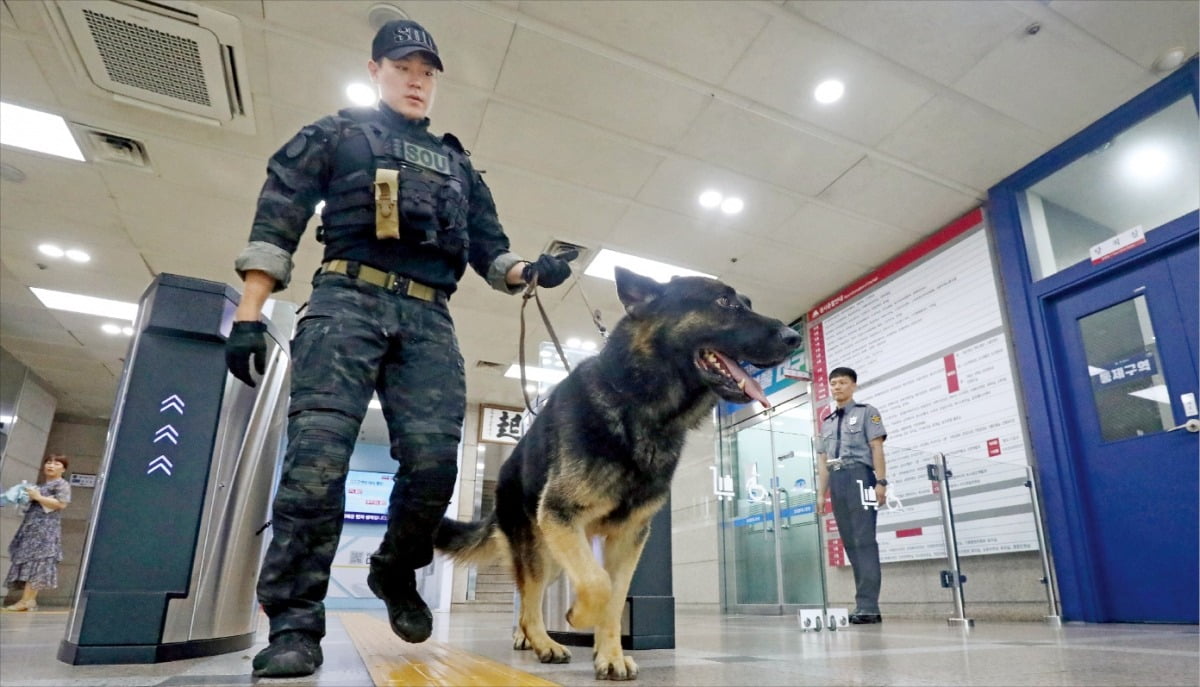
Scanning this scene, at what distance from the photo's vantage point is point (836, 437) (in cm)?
476

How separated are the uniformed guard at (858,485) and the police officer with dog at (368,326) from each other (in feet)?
11.5

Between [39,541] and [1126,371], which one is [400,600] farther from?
[39,541]

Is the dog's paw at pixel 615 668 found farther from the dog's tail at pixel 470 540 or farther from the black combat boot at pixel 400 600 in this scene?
the dog's tail at pixel 470 540

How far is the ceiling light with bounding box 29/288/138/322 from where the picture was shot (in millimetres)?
7500

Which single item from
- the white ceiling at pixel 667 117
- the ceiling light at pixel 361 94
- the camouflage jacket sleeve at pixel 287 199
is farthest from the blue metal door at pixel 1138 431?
the ceiling light at pixel 361 94

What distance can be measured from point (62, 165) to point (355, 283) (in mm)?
5207

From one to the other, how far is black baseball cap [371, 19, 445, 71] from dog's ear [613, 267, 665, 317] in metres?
0.85

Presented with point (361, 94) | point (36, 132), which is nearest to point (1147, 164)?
point (361, 94)

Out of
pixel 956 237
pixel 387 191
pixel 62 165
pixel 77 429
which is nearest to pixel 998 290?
pixel 956 237

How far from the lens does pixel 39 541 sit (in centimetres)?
719

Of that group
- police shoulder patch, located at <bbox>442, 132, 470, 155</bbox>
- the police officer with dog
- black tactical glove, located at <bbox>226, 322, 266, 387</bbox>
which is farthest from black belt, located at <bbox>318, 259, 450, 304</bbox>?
police shoulder patch, located at <bbox>442, 132, 470, 155</bbox>

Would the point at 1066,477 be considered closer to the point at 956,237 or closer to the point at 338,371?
the point at 956,237

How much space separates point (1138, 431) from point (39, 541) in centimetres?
1068

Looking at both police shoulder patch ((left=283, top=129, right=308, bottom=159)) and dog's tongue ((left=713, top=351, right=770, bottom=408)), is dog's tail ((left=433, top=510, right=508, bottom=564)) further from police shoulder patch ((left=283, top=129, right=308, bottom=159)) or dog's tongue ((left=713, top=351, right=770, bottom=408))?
police shoulder patch ((left=283, top=129, right=308, bottom=159))
